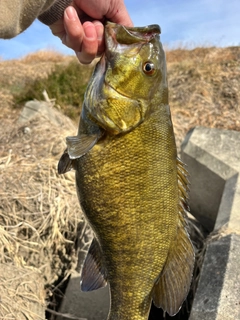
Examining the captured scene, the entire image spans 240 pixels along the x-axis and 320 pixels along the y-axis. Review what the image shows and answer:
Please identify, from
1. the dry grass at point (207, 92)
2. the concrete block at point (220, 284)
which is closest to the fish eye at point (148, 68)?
the concrete block at point (220, 284)

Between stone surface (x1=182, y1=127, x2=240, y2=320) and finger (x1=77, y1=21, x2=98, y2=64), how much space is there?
2002 millimetres

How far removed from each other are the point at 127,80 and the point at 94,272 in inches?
42.3

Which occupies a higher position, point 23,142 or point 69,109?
point 69,109

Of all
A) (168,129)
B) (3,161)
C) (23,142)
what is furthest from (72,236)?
(168,129)

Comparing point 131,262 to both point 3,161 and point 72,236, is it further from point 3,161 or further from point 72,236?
point 3,161

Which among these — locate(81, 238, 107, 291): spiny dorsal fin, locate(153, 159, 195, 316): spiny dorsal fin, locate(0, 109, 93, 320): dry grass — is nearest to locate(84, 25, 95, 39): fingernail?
locate(153, 159, 195, 316): spiny dorsal fin

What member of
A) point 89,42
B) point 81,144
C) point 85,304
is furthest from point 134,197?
point 85,304

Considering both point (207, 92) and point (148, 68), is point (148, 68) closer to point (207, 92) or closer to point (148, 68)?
Answer: point (148, 68)

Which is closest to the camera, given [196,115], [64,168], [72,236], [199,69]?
[64,168]

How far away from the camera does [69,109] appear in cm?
1036

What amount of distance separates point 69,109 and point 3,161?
17.7 ft

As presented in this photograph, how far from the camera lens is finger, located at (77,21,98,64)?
238cm

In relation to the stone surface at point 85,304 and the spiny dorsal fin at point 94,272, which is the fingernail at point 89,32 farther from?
the stone surface at point 85,304

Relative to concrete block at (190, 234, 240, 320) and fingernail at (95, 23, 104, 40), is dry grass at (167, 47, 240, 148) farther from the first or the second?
fingernail at (95, 23, 104, 40)
